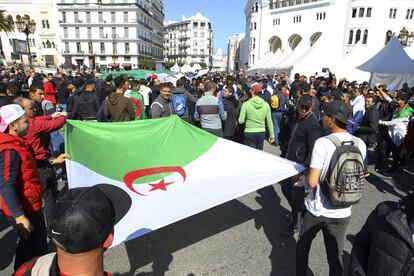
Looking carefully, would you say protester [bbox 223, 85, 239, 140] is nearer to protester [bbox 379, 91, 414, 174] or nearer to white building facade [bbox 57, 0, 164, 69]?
protester [bbox 379, 91, 414, 174]

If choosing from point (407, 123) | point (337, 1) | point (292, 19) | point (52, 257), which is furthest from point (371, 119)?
point (292, 19)

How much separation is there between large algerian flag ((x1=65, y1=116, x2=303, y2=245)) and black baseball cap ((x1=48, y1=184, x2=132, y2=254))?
1.78 m

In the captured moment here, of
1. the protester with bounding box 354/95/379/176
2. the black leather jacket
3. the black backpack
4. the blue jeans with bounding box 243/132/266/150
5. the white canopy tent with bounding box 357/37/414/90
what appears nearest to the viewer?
the black leather jacket

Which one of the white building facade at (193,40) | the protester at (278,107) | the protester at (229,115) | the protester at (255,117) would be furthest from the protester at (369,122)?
the white building facade at (193,40)

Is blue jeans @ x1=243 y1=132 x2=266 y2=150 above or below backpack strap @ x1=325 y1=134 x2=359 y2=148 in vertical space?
below

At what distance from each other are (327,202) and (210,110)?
11.6ft

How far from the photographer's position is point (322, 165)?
236cm

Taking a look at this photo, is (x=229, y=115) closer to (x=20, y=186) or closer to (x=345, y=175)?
(x=345, y=175)

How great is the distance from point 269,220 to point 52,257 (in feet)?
11.6

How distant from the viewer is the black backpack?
2.24 metres

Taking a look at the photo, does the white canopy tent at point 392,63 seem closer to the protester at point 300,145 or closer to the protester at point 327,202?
the protester at point 300,145

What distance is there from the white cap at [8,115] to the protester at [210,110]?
359 cm

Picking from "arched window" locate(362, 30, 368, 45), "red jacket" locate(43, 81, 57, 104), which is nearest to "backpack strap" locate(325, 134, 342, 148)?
"red jacket" locate(43, 81, 57, 104)

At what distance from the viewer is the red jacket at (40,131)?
309 cm
